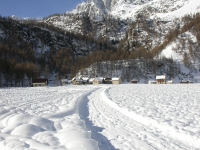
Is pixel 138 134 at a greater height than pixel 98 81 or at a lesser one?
lesser

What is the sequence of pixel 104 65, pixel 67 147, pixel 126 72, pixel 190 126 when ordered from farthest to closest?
pixel 104 65
pixel 126 72
pixel 190 126
pixel 67 147

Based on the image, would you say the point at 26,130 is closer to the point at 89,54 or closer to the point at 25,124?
the point at 25,124

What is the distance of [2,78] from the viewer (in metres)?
93.9

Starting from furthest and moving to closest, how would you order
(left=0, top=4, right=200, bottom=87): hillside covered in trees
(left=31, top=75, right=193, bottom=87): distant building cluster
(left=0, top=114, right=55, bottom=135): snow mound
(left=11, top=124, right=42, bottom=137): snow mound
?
(left=0, top=4, right=200, bottom=87): hillside covered in trees
(left=31, top=75, right=193, bottom=87): distant building cluster
(left=0, top=114, right=55, bottom=135): snow mound
(left=11, top=124, right=42, bottom=137): snow mound

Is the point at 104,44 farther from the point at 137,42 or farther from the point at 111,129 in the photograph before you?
the point at 111,129

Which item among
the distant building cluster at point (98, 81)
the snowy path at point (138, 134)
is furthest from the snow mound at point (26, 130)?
the distant building cluster at point (98, 81)

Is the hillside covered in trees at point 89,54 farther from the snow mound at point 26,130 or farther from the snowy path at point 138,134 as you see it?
the snowy path at point 138,134

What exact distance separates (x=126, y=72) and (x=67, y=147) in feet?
335

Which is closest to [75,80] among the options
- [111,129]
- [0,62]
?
[0,62]

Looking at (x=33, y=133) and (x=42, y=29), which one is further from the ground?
(x=42, y=29)

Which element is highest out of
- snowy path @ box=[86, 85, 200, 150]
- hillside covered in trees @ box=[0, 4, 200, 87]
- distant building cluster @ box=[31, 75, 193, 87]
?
hillside covered in trees @ box=[0, 4, 200, 87]

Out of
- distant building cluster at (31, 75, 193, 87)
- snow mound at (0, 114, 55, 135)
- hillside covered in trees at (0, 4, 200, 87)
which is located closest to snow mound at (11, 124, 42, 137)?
snow mound at (0, 114, 55, 135)

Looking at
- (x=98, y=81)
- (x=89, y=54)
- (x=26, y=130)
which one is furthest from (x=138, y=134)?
(x=89, y=54)

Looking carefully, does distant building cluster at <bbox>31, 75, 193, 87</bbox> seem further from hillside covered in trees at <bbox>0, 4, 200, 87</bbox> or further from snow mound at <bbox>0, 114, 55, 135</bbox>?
snow mound at <bbox>0, 114, 55, 135</bbox>
